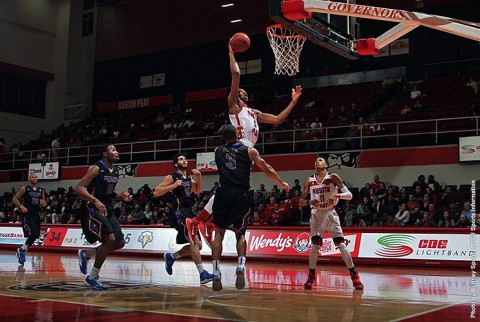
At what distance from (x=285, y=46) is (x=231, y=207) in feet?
24.1

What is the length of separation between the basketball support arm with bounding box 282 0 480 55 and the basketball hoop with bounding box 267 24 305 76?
3.92 meters

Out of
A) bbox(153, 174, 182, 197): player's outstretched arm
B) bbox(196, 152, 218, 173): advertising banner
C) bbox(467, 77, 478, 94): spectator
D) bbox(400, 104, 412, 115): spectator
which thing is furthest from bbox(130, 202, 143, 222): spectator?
bbox(467, 77, 478, 94): spectator

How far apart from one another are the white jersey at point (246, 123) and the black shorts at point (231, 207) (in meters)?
0.96

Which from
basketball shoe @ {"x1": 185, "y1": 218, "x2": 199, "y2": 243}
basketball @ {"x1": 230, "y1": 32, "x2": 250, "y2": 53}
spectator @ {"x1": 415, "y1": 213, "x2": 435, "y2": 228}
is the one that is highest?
basketball @ {"x1": 230, "y1": 32, "x2": 250, "y2": 53}

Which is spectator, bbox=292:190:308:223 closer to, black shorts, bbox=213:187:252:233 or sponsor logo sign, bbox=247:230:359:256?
sponsor logo sign, bbox=247:230:359:256

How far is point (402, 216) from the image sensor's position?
637 inches

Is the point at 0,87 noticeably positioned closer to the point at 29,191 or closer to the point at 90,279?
the point at 29,191

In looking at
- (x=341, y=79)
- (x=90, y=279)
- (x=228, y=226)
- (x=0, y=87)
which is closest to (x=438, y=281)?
(x=228, y=226)

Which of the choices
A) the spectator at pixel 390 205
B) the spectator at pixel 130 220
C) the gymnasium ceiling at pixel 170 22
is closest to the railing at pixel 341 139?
the spectator at pixel 390 205

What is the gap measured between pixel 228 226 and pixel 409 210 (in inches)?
402

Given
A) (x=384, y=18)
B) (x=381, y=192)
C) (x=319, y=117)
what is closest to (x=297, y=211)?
(x=381, y=192)

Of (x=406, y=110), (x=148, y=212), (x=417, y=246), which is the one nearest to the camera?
(x=417, y=246)

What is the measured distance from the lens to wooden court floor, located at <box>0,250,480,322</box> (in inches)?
217

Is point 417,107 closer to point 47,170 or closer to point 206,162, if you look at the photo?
point 206,162
